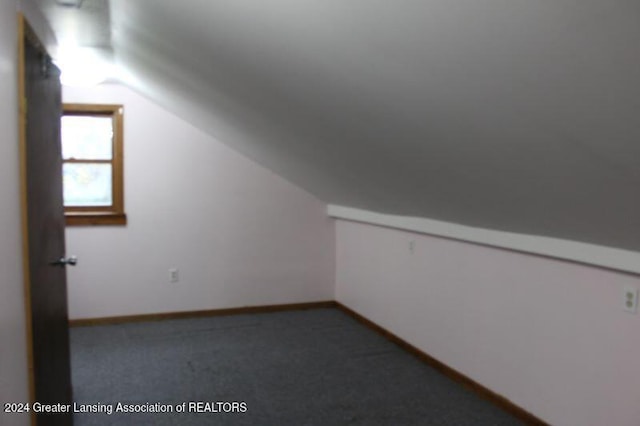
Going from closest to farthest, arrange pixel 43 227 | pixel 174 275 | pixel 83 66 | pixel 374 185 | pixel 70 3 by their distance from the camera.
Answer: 1. pixel 43 227
2. pixel 70 3
3. pixel 374 185
4. pixel 83 66
5. pixel 174 275

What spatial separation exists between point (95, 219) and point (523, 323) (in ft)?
12.1

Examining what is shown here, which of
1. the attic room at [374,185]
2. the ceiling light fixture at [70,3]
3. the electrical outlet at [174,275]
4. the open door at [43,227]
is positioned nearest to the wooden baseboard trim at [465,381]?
the attic room at [374,185]

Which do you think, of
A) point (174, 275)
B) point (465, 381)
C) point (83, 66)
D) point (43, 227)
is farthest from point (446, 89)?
point (174, 275)

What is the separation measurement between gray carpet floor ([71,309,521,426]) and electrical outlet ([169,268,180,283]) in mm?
426

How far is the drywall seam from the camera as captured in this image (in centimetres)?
224

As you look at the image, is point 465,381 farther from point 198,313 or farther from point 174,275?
point 174,275

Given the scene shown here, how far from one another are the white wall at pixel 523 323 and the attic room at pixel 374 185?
0.04 feet

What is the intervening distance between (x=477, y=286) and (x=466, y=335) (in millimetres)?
354

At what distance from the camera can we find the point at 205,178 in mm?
5008

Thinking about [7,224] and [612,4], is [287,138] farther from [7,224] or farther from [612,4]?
[612,4]

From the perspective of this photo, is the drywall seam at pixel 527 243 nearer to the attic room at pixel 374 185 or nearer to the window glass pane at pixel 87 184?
the attic room at pixel 374 185

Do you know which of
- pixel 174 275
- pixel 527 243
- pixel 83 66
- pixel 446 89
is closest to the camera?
pixel 446 89

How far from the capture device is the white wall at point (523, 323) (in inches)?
93.0

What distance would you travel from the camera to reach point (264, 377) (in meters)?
3.53
